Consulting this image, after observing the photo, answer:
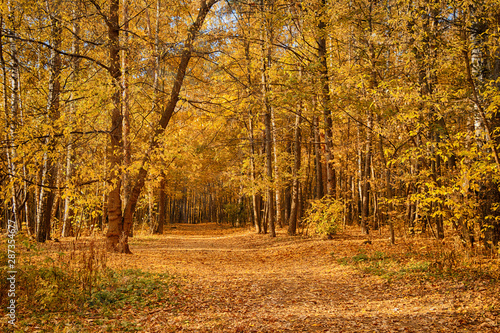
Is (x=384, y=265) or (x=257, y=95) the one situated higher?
(x=257, y=95)

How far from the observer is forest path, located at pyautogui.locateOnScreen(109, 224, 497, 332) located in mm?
4762

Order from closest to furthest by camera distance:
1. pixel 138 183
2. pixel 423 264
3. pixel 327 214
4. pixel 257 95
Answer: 1. pixel 423 264
2. pixel 257 95
3. pixel 138 183
4. pixel 327 214

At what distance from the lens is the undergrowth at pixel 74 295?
189 inches

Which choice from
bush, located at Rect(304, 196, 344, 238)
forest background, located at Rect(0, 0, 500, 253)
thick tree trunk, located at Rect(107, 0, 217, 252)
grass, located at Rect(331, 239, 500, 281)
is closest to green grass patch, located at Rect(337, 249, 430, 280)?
grass, located at Rect(331, 239, 500, 281)

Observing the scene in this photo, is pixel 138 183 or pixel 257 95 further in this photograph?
pixel 138 183

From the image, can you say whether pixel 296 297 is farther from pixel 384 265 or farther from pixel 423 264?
pixel 423 264

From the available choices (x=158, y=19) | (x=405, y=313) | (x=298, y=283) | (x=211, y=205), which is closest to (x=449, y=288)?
(x=405, y=313)

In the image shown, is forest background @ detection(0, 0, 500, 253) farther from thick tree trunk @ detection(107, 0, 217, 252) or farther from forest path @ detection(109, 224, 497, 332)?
Answer: forest path @ detection(109, 224, 497, 332)

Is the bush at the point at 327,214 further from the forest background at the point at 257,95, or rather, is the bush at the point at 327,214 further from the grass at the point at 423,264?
the grass at the point at 423,264

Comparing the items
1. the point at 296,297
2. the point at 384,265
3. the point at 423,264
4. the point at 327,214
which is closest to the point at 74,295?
the point at 296,297

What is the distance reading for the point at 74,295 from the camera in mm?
5637

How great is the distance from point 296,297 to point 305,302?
371mm

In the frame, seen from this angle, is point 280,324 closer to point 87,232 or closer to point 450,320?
point 450,320

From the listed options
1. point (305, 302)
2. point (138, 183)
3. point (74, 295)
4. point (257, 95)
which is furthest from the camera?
point (138, 183)
